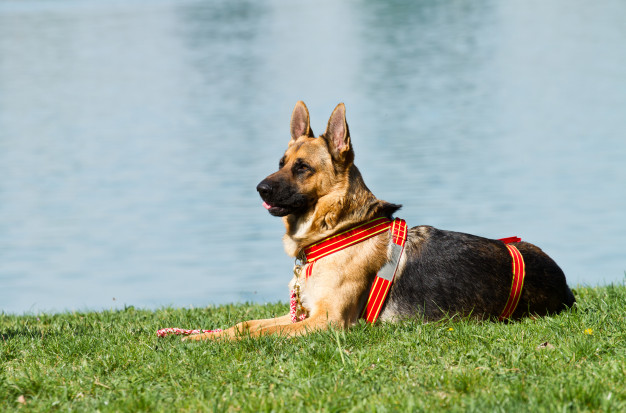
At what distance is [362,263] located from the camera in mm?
6781

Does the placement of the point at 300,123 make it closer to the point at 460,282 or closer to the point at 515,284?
the point at 460,282

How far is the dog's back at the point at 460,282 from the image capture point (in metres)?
6.77

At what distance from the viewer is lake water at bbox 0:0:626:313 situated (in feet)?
59.8

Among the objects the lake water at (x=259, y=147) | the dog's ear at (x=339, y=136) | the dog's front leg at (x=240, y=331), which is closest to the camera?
the dog's front leg at (x=240, y=331)

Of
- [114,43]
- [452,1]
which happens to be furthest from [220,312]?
[452,1]

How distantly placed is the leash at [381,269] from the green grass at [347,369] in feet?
0.91

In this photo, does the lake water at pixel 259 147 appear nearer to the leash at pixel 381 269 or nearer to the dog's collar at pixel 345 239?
the leash at pixel 381 269

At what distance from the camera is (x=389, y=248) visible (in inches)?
Result: 271

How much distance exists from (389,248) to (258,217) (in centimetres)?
1510

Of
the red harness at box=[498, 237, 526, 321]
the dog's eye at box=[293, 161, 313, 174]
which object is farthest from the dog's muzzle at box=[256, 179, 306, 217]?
the red harness at box=[498, 237, 526, 321]

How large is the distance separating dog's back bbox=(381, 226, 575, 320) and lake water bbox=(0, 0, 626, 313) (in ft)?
11.7

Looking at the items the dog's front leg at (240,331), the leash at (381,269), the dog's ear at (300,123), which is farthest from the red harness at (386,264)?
the dog's ear at (300,123)

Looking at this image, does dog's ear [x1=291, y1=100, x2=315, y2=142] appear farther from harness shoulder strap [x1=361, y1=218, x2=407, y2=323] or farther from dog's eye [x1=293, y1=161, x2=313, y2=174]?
harness shoulder strap [x1=361, y1=218, x2=407, y2=323]

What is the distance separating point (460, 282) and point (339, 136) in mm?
1645
